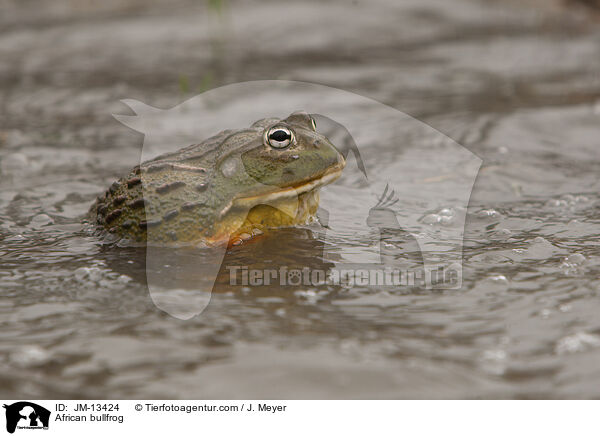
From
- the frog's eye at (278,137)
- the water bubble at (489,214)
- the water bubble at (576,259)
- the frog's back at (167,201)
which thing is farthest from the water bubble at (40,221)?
the water bubble at (576,259)

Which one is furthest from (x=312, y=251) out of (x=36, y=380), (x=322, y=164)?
(x=36, y=380)

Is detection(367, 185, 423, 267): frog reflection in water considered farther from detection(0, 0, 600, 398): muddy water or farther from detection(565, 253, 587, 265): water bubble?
detection(565, 253, 587, 265): water bubble

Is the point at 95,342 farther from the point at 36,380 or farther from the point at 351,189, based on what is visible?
the point at 351,189

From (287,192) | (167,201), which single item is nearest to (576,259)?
(287,192)

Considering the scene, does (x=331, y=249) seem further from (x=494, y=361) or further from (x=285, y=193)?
(x=494, y=361)

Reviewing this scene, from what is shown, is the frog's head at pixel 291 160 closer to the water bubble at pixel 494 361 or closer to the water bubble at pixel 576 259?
the water bubble at pixel 576 259

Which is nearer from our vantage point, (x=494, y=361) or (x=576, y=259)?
(x=494, y=361)

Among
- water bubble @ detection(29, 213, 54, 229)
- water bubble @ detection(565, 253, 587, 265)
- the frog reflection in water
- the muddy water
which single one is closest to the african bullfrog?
the muddy water
